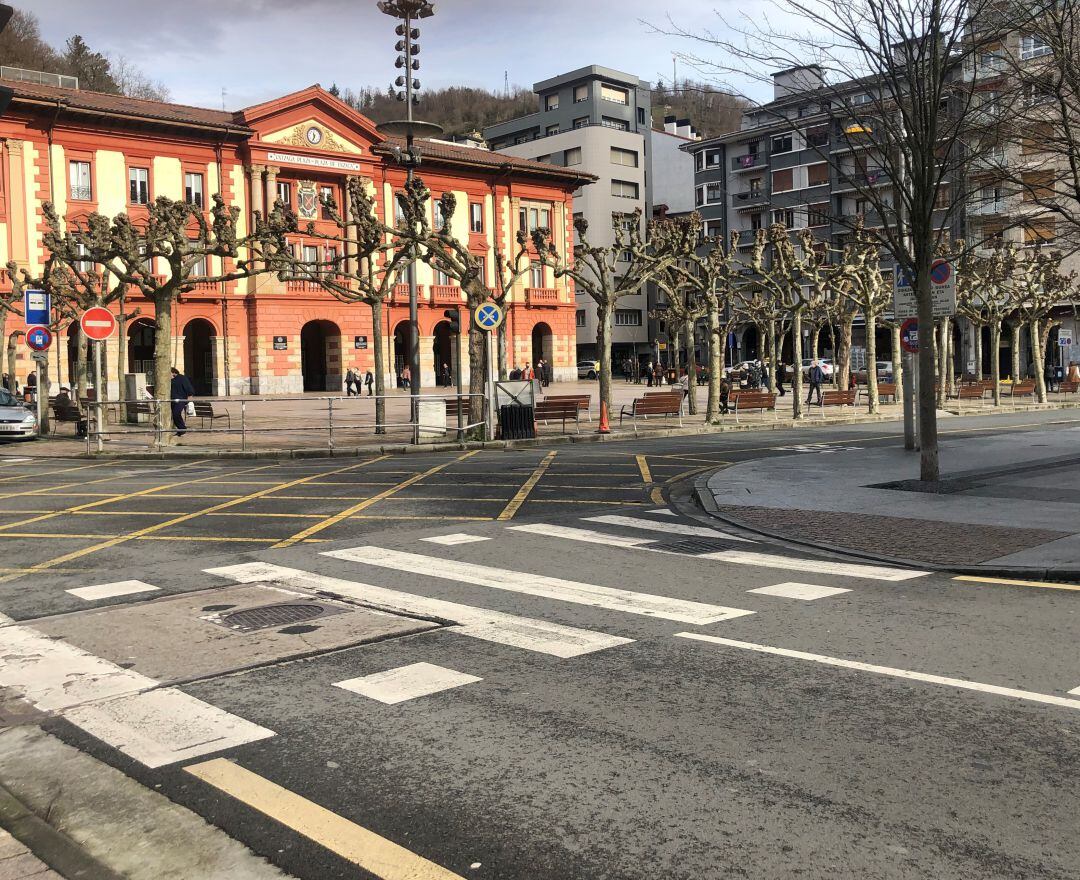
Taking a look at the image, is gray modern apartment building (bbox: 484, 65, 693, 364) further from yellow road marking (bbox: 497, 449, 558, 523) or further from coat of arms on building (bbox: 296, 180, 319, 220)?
yellow road marking (bbox: 497, 449, 558, 523)

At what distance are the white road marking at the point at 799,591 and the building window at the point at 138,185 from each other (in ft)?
169

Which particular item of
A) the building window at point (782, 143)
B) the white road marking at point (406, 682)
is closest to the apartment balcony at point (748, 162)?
the building window at point (782, 143)

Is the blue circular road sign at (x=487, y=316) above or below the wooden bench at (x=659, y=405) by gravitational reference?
above

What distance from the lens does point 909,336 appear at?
1920 cm

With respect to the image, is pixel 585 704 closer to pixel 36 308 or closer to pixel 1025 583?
pixel 1025 583

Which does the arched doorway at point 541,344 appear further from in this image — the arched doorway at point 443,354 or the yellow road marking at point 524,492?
the yellow road marking at point 524,492

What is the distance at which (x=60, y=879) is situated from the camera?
11.2 feet

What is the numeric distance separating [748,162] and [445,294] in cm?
3258

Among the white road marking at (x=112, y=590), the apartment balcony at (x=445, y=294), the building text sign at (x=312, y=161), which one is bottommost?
the white road marking at (x=112, y=590)

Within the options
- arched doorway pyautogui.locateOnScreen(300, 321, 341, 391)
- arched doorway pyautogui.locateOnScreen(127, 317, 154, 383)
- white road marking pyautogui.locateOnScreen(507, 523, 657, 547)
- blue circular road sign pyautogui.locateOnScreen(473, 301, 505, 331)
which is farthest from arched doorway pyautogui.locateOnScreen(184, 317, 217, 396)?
white road marking pyautogui.locateOnScreen(507, 523, 657, 547)

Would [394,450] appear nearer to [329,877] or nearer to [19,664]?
[19,664]

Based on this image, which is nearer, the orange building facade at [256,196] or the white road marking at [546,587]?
the white road marking at [546,587]

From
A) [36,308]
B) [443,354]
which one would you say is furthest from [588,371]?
[36,308]

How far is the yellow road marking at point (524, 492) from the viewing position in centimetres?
A: 1209
